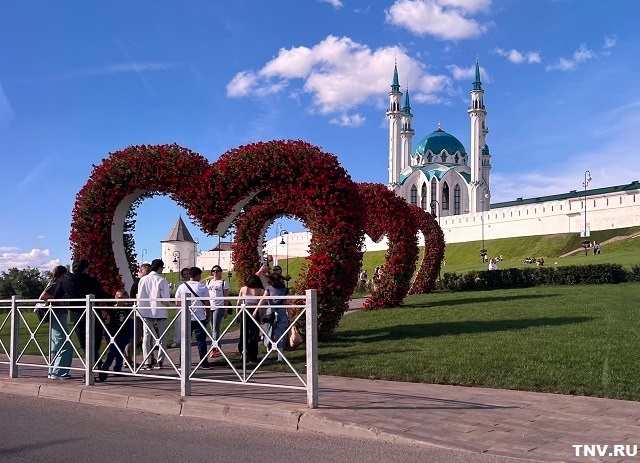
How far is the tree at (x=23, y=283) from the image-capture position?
40375mm

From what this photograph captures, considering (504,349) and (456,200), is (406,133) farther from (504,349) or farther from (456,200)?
(504,349)

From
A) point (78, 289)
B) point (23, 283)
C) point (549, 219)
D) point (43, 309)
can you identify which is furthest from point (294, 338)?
point (549, 219)

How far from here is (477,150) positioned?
107438mm

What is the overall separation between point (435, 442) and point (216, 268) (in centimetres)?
780

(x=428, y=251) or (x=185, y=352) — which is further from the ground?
(x=428, y=251)

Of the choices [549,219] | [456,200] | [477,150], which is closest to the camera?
[549,219]

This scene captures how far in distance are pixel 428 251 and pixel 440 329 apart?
16.6 meters

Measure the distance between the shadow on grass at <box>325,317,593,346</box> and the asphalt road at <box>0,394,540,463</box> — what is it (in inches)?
269

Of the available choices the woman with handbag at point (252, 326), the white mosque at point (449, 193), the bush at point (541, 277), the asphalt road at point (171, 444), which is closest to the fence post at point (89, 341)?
the asphalt road at point (171, 444)

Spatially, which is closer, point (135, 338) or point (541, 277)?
point (135, 338)

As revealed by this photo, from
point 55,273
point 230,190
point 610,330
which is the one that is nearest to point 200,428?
point 55,273

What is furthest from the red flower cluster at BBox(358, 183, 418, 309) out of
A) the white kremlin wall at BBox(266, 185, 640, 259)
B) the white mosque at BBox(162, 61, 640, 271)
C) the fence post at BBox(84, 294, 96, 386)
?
the white mosque at BBox(162, 61, 640, 271)

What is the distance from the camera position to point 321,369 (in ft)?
34.4

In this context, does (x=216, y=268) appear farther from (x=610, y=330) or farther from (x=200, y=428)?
(x=610, y=330)
